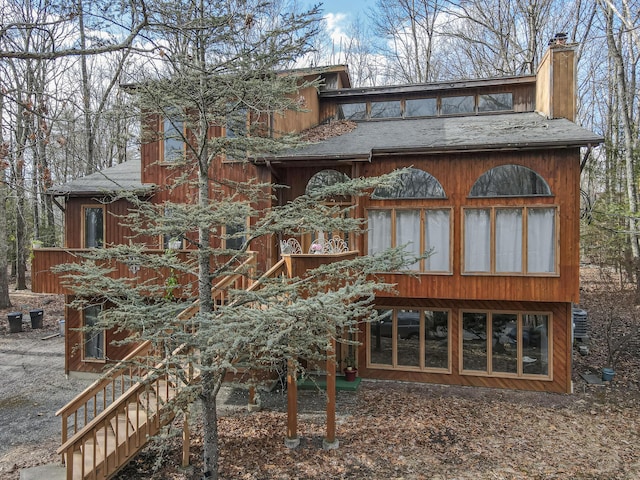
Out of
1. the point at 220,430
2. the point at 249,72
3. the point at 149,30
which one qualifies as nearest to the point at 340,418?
the point at 220,430

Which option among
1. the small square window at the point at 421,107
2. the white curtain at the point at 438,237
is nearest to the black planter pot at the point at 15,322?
the white curtain at the point at 438,237

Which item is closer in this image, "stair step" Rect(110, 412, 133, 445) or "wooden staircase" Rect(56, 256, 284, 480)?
"wooden staircase" Rect(56, 256, 284, 480)

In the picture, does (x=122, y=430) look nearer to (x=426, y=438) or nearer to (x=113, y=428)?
(x=113, y=428)

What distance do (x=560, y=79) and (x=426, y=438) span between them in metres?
9.30

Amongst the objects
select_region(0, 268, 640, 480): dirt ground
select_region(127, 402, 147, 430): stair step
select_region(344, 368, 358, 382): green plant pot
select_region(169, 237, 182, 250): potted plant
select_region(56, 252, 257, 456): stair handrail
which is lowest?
select_region(0, 268, 640, 480): dirt ground

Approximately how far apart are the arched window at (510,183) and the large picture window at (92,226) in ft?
32.1

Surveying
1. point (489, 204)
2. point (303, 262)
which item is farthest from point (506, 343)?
point (303, 262)

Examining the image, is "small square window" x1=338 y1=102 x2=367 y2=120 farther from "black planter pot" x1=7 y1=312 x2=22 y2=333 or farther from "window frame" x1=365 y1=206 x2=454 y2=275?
"black planter pot" x1=7 y1=312 x2=22 y2=333

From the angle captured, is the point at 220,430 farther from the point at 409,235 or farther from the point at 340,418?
the point at 409,235

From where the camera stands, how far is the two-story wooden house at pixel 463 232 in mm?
9148

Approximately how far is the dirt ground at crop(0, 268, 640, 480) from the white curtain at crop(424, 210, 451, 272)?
2955mm

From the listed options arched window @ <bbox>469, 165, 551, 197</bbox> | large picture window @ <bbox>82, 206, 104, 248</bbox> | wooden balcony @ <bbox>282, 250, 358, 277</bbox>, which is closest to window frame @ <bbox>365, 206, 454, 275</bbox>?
arched window @ <bbox>469, 165, 551, 197</bbox>

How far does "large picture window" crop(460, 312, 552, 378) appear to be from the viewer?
9711 millimetres

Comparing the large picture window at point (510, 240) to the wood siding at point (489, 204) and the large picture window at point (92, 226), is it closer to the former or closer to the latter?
the wood siding at point (489, 204)
